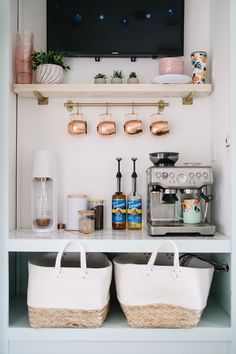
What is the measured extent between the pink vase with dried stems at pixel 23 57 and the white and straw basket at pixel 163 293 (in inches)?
49.3

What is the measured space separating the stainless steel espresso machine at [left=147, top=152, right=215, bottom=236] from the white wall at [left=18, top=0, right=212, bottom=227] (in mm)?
260

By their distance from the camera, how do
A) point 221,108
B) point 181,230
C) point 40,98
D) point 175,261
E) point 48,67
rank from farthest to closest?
point 40,98 → point 48,67 → point 221,108 → point 181,230 → point 175,261

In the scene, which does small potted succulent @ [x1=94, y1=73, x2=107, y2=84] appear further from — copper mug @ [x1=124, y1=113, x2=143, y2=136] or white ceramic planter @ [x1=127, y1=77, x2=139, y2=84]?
copper mug @ [x1=124, y1=113, x2=143, y2=136]

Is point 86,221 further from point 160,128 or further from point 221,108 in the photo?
point 221,108

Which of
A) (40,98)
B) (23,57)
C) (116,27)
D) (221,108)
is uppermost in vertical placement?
(116,27)

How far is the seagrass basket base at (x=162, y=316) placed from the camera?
2.00 m

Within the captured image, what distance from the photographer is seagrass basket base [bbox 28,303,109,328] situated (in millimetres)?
2018

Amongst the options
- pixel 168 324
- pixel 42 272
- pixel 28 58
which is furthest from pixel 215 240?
pixel 28 58

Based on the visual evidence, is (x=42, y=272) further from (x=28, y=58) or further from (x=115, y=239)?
(x=28, y=58)

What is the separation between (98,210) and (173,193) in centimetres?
49

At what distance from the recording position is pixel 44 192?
2.43m

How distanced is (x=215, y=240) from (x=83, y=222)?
76 centimetres

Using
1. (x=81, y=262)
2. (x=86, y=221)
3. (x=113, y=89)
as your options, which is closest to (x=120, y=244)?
(x=81, y=262)

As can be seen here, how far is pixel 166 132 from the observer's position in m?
2.46
